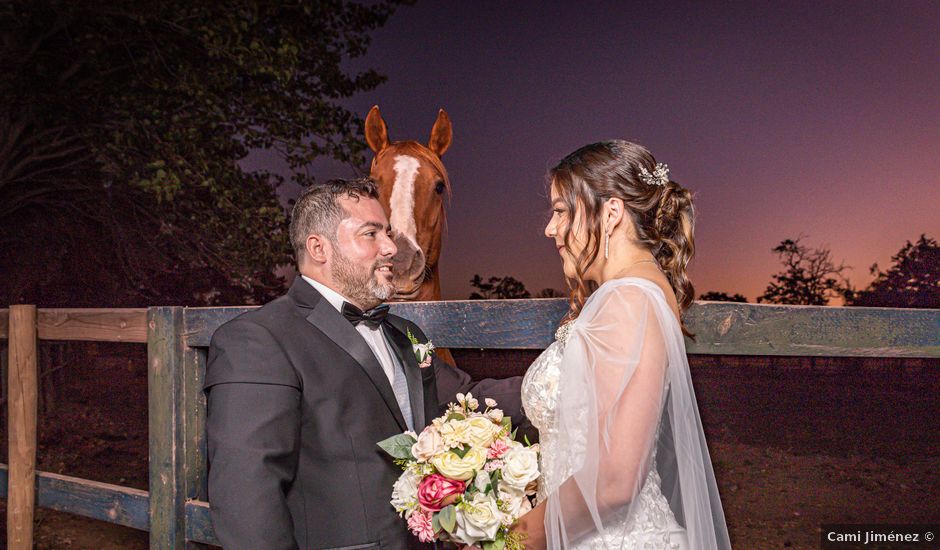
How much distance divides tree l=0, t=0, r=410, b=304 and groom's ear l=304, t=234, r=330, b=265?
5076 millimetres

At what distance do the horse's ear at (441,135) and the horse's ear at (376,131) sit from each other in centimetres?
42

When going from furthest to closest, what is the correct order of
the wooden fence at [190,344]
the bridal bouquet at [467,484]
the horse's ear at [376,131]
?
1. the horse's ear at [376,131]
2. the wooden fence at [190,344]
3. the bridal bouquet at [467,484]

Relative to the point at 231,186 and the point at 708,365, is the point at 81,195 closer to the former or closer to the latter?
the point at 231,186

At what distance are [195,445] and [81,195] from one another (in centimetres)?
900

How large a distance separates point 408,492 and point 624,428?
2.42 feet

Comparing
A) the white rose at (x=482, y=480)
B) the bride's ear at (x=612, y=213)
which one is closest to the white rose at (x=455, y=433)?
the white rose at (x=482, y=480)

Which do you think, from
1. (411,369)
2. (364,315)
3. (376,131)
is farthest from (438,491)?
(376,131)

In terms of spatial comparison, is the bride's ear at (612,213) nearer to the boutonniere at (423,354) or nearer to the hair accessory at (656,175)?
the hair accessory at (656,175)

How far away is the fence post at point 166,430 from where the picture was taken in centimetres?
327

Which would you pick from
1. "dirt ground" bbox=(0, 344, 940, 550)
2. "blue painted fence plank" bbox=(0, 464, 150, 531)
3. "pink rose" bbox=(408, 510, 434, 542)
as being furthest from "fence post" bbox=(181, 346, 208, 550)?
"pink rose" bbox=(408, 510, 434, 542)

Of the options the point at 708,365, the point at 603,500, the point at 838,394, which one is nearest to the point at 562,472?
the point at 603,500

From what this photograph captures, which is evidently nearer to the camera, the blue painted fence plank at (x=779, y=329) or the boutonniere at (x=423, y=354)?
the blue painted fence plank at (x=779, y=329)

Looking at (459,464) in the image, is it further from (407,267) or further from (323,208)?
(407,267)

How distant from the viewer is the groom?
1.87 m
